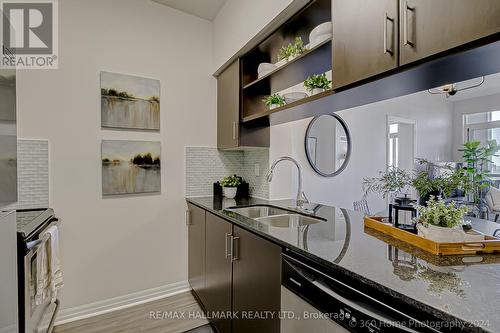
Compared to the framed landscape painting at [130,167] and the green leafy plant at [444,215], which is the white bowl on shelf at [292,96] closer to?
the green leafy plant at [444,215]

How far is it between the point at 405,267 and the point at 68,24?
2761mm

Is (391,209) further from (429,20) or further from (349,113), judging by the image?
(349,113)

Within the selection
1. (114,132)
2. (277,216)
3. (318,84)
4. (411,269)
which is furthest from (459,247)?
(114,132)

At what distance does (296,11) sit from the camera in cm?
155

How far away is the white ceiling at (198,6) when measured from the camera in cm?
240

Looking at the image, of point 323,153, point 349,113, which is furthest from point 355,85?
point 349,113

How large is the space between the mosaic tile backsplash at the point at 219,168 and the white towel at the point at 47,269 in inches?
47.2

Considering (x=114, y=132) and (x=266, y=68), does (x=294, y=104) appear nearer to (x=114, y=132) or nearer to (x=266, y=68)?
(x=266, y=68)

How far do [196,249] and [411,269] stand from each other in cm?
188

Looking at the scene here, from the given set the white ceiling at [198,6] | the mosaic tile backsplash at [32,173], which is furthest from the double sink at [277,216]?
the white ceiling at [198,6]

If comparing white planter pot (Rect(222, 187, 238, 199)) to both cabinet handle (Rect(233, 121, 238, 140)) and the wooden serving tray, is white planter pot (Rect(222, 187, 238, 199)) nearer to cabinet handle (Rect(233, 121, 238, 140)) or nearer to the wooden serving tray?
cabinet handle (Rect(233, 121, 238, 140))

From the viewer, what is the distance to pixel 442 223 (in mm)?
980

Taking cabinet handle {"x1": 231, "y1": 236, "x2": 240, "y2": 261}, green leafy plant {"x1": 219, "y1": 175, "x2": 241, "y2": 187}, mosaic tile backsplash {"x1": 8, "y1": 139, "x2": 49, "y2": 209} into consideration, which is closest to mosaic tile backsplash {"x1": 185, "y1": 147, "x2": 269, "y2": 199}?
green leafy plant {"x1": 219, "y1": 175, "x2": 241, "y2": 187}

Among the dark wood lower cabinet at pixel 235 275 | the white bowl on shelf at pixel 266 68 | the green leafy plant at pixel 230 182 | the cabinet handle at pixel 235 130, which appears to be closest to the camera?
the dark wood lower cabinet at pixel 235 275
